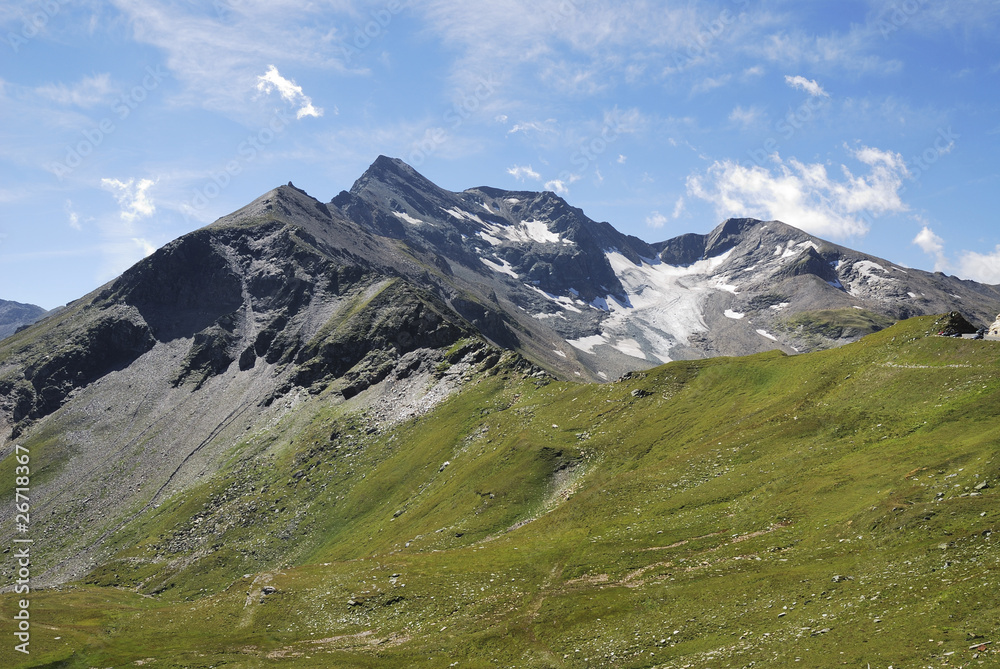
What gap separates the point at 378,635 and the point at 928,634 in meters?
41.2

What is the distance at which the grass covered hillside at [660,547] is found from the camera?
113 feet

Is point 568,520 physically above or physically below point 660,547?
above

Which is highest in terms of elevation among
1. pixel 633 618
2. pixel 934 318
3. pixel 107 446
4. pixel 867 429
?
pixel 107 446

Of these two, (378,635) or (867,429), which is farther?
(867,429)

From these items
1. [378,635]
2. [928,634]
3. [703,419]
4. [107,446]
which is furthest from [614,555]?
[107,446]

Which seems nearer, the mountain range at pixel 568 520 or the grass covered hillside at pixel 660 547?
the grass covered hillside at pixel 660 547

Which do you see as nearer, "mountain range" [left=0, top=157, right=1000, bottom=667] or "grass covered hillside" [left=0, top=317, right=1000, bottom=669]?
"grass covered hillside" [left=0, top=317, right=1000, bottom=669]

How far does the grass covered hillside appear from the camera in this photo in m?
34.5

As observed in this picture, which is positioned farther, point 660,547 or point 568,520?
point 568,520

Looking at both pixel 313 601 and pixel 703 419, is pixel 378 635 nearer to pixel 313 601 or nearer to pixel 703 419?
pixel 313 601

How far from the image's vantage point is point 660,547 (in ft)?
173

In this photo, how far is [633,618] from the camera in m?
42.0

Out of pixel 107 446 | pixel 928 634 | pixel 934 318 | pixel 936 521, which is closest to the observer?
pixel 928 634

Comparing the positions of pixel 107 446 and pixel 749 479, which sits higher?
pixel 107 446
